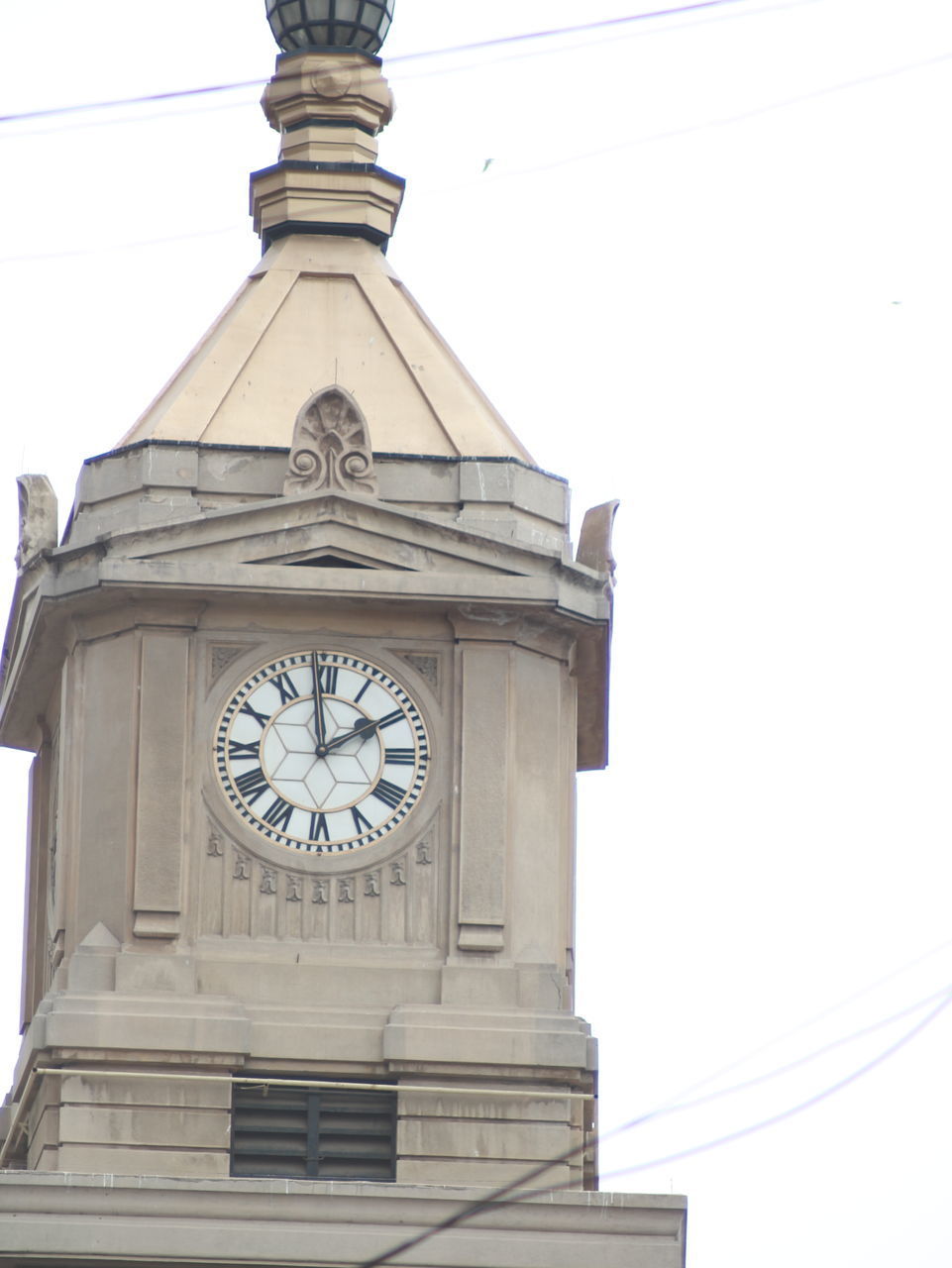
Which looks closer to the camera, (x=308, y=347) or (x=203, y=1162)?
(x=203, y=1162)

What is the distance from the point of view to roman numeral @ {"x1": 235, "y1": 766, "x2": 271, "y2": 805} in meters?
59.2

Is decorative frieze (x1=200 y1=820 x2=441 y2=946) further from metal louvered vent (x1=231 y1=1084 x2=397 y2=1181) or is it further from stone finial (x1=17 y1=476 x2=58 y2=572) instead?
stone finial (x1=17 y1=476 x2=58 y2=572)

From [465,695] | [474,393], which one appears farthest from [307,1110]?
[474,393]

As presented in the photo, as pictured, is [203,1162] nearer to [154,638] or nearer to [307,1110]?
[307,1110]

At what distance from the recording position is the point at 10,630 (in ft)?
205

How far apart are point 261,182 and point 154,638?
732cm

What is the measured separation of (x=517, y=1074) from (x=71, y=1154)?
5.09 m

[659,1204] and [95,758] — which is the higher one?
[95,758]

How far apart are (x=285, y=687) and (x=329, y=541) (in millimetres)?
1783

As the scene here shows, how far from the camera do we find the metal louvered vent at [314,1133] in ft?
190

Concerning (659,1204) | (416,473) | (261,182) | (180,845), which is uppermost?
(261,182)

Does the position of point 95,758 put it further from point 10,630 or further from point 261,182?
point 261,182

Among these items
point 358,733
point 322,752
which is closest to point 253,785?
point 322,752

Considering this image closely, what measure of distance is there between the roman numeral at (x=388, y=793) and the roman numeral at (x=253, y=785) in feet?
4.14
